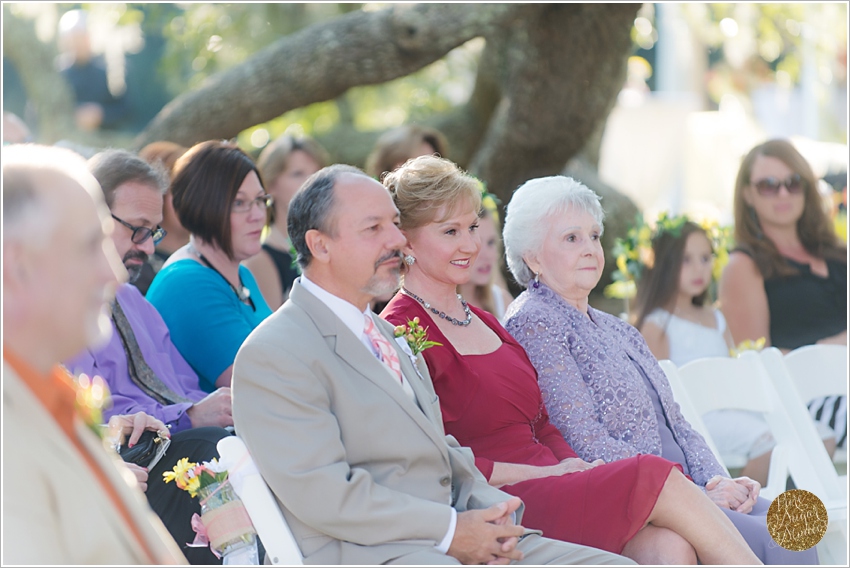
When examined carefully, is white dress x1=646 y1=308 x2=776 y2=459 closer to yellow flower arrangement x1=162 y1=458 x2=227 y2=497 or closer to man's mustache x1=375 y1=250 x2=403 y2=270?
man's mustache x1=375 y1=250 x2=403 y2=270

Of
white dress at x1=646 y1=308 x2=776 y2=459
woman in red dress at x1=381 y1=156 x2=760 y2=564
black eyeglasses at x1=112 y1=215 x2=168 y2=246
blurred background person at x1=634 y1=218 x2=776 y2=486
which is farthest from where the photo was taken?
blurred background person at x1=634 y1=218 x2=776 y2=486

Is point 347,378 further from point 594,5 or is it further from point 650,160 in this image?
point 650,160

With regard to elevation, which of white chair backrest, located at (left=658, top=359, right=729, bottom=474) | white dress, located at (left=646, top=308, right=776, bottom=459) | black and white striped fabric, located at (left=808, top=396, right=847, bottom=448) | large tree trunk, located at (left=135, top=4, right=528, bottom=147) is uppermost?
large tree trunk, located at (left=135, top=4, right=528, bottom=147)

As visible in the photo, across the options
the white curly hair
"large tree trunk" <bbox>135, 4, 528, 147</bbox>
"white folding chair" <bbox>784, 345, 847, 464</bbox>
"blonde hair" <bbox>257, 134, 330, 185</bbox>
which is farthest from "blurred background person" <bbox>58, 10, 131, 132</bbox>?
"white folding chair" <bbox>784, 345, 847, 464</bbox>

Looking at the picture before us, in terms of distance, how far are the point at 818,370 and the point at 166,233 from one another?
327cm

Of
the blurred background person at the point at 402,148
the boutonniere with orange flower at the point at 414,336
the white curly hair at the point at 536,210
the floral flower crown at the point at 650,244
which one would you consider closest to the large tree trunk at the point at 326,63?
the blurred background person at the point at 402,148

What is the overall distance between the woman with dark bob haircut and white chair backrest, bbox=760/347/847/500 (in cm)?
238

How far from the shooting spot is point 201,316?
13.3 ft

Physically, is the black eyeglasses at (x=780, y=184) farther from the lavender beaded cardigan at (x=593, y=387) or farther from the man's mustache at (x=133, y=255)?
the man's mustache at (x=133, y=255)

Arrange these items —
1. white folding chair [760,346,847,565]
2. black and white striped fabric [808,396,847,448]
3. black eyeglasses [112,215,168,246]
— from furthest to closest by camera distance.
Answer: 1. black and white striped fabric [808,396,847,448]
2. white folding chair [760,346,847,565]
3. black eyeglasses [112,215,168,246]

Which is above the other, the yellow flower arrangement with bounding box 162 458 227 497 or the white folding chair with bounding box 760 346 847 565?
the yellow flower arrangement with bounding box 162 458 227 497

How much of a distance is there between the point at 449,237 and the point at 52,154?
1.77m

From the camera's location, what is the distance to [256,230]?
429 centimetres

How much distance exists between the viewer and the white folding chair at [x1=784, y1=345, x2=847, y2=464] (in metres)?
4.70
